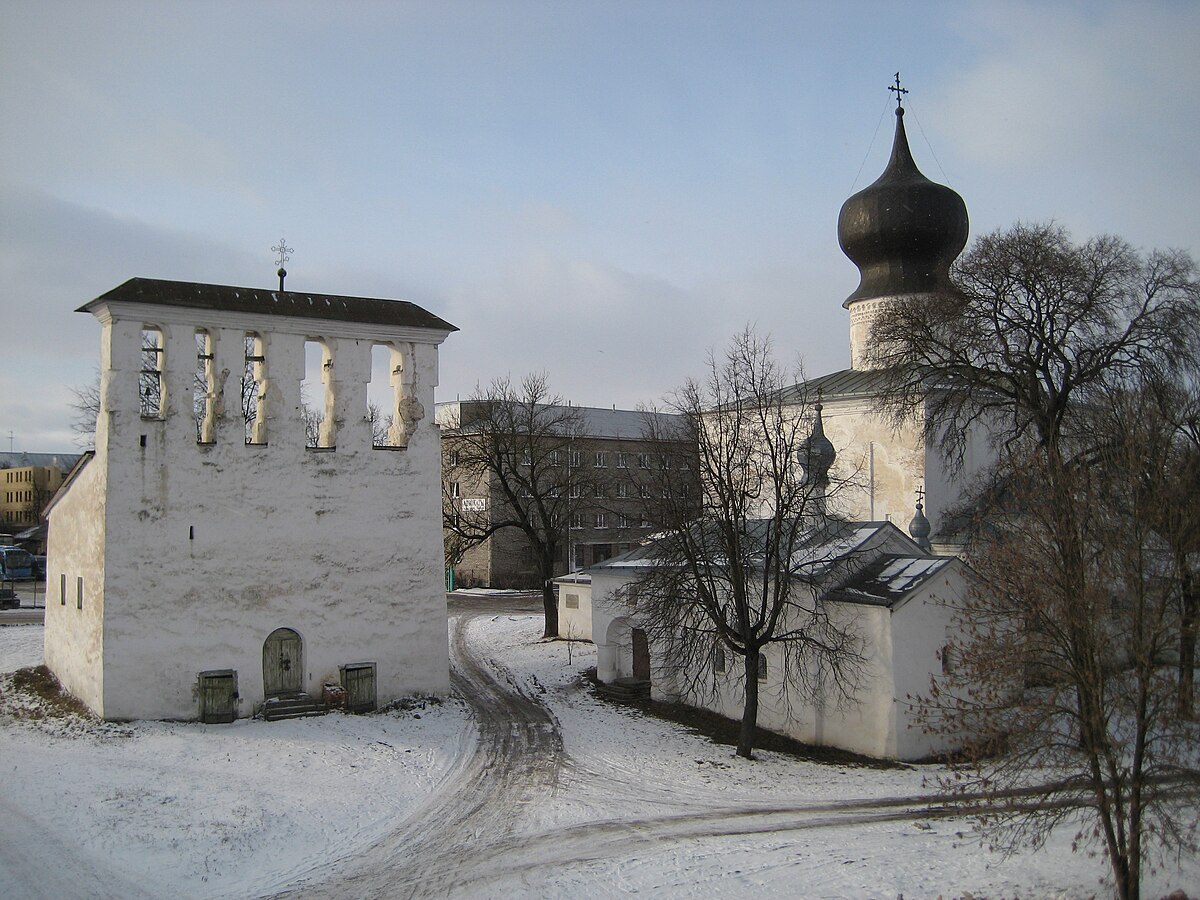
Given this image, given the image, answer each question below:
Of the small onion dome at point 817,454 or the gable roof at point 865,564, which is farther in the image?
the small onion dome at point 817,454

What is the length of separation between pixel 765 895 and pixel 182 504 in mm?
13251

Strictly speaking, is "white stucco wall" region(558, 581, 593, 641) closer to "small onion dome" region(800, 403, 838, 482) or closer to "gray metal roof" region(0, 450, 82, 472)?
"small onion dome" region(800, 403, 838, 482)

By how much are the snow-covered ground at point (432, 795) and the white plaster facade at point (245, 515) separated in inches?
57.4

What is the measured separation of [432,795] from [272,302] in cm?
1050

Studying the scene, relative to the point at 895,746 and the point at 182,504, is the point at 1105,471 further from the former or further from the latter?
the point at 182,504

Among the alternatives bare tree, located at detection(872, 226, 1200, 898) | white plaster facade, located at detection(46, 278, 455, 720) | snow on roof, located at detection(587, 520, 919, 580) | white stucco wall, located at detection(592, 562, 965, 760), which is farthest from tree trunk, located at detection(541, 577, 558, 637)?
bare tree, located at detection(872, 226, 1200, 898)

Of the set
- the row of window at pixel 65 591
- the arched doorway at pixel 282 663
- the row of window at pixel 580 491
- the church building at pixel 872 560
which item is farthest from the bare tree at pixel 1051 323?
the row of window at pixel 65 591

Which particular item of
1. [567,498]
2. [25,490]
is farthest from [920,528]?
[25,490]

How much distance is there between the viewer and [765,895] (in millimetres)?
11070

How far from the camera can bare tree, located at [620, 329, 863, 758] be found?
1802 cm

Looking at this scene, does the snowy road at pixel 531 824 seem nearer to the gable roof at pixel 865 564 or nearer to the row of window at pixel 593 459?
the gable roof at pixel 865 564

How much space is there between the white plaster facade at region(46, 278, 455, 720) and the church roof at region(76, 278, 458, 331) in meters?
0.04

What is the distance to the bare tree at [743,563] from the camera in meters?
18.0

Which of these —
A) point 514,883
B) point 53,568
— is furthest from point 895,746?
point 53,568
